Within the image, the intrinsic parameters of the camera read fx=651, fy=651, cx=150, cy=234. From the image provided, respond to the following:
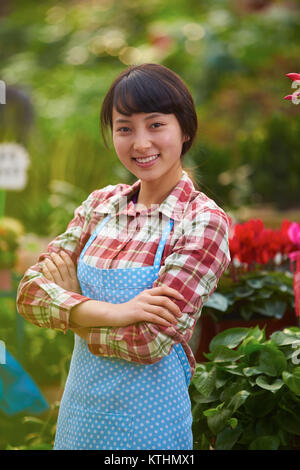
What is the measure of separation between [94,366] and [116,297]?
0.17 m

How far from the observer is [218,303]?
7.64 ft

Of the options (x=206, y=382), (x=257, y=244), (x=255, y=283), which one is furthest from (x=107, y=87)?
(x=206, y=382)

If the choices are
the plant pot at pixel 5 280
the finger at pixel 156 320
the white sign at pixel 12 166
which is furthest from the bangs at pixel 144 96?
the plant pot at pixel 5 280

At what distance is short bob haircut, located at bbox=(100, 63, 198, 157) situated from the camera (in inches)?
56.8

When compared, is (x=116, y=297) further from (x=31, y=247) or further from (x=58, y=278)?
(x=31, y=247)

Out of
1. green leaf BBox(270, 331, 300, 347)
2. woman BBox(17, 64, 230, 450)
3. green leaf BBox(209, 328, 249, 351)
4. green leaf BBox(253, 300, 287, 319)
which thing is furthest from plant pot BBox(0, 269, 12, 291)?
woman BBox(17, 64, 230, 450)

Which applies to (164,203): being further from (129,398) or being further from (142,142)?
(129,398)

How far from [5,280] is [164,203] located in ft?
7.65

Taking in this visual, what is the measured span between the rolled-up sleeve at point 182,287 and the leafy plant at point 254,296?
94cm

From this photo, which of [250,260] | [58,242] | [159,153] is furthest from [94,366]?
[250,260]

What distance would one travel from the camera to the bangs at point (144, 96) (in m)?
1.44

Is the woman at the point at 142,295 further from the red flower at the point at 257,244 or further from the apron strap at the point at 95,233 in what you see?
the red flower at the point at 257,244
